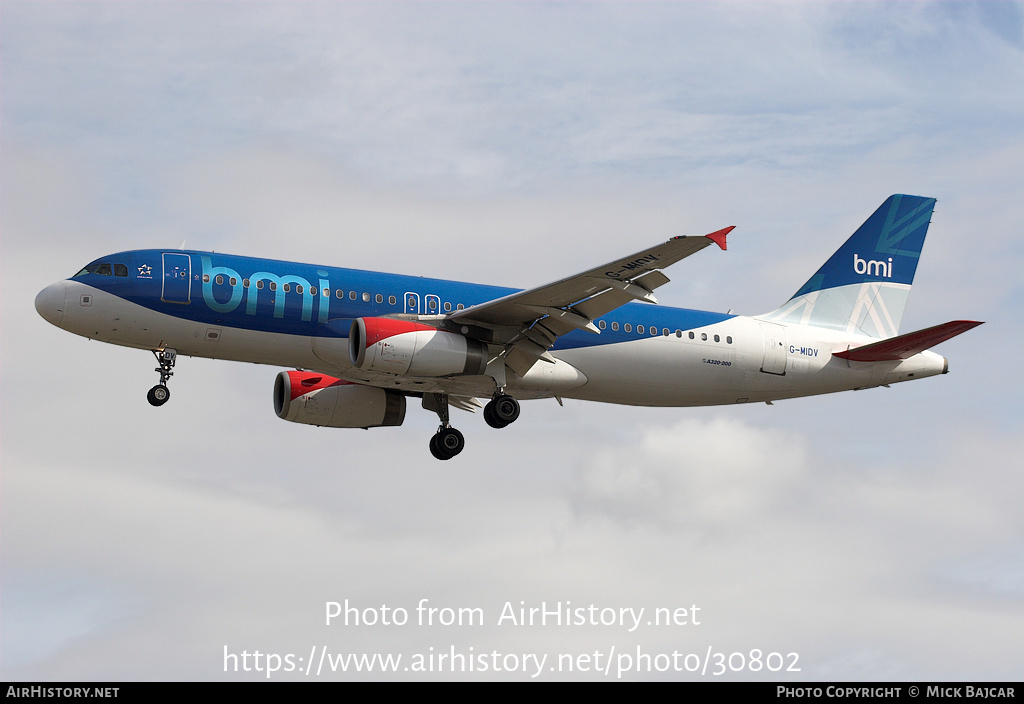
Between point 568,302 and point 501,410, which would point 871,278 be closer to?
point 568,302

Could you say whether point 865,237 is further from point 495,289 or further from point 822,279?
point 495,289

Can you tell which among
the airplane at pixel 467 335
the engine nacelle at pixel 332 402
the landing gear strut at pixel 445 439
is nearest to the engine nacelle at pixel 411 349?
the airplane at pixel 467 335

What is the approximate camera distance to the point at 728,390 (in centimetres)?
3791

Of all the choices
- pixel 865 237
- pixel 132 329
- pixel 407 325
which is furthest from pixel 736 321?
pixel 132 329

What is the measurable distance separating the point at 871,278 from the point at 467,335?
606 inches

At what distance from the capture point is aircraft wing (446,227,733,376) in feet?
98.0

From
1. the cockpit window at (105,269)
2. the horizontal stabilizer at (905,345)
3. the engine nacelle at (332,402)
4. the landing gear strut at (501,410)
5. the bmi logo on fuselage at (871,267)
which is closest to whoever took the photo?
the cockpit window at (105,269)

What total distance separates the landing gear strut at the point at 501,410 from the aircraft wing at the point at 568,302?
2.91 ft

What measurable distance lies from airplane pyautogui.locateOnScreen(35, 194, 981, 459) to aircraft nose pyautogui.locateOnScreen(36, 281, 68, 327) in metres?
0.04

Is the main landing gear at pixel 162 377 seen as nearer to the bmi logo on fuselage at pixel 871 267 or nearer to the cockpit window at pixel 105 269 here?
the cockpit window at pixel 105 269

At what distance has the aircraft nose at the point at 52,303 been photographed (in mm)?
32938

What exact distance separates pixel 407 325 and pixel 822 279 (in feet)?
50.7

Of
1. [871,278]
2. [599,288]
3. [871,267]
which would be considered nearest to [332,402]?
[599,288]

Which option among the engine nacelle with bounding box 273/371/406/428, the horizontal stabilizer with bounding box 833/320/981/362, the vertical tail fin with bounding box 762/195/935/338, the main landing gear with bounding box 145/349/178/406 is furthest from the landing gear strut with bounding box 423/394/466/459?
the horizontal stabilizer with bounding box 833/320/981/362
